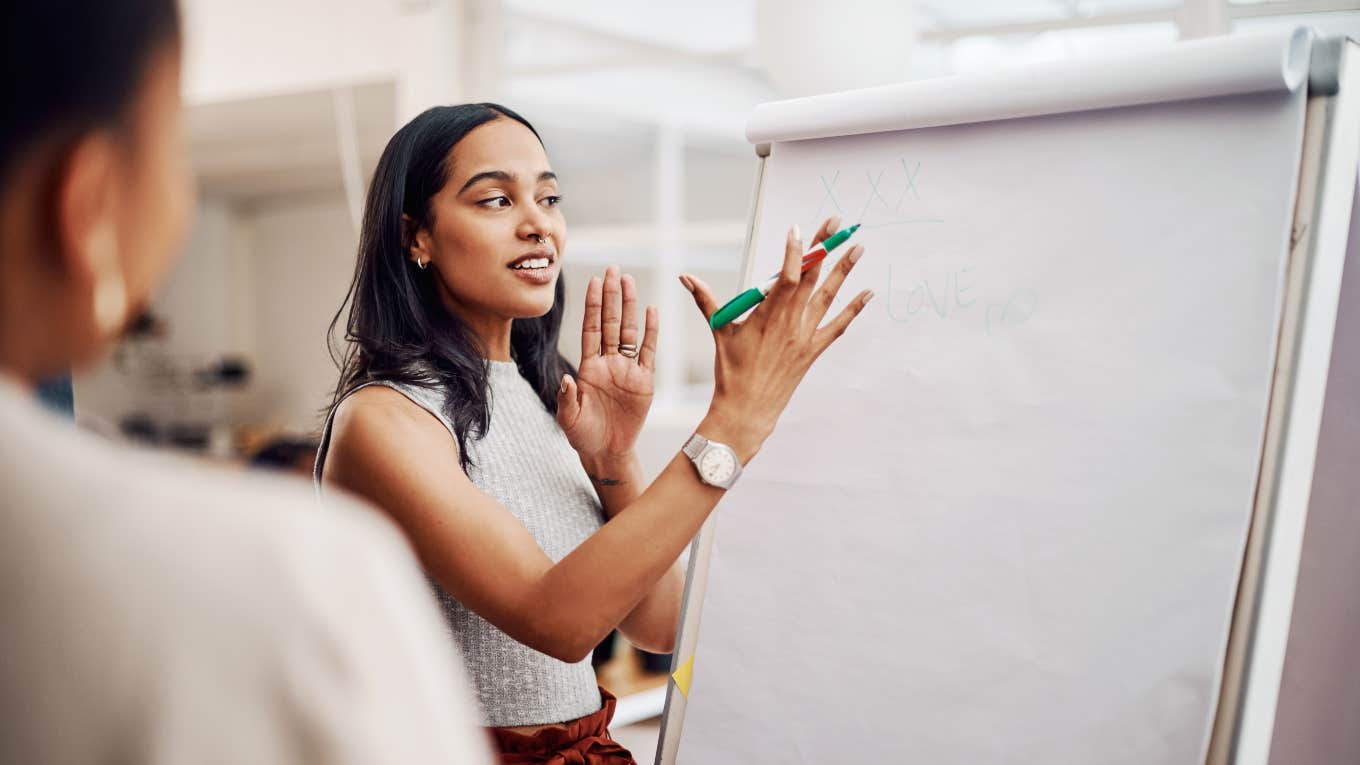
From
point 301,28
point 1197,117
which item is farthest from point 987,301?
point 301,28

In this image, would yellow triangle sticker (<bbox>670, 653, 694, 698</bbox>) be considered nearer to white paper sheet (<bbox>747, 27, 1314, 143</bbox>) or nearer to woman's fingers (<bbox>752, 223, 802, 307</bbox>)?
woman's fingers (<bbox>752, 223, 802, 307</bbox>)

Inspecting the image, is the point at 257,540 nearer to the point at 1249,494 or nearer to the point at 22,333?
the point at 22,333

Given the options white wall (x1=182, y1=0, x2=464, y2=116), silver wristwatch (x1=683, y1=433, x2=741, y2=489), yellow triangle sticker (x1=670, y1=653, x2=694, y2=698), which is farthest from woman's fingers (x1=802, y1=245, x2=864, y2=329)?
white wall (x1=182, y1=0, x2=464, y2=116)

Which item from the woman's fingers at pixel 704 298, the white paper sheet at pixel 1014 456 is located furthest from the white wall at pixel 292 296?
the woman's fingers at pixel 704 298

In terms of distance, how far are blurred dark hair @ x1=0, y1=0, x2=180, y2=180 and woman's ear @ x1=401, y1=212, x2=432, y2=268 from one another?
2.80 feet

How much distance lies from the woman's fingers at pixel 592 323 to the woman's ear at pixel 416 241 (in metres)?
0.21

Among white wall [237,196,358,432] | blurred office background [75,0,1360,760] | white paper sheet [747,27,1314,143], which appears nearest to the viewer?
white paper sheet [747,27,1314,143]

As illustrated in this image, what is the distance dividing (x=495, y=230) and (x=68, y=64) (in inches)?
32.8

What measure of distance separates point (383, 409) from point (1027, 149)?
74 centimetres

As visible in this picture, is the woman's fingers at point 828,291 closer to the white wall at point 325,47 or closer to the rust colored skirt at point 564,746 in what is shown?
the rust colored skirt at point 564,746

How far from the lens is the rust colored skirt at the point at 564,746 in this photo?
1.18 meters

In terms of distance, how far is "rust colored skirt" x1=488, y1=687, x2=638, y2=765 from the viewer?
118cm

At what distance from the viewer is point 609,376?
1.29 meters

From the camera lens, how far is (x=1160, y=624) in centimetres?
99
